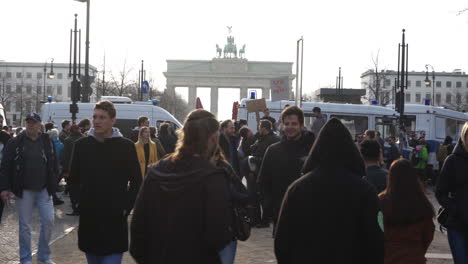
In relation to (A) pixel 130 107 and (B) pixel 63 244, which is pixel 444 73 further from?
(B) pixel 63 244

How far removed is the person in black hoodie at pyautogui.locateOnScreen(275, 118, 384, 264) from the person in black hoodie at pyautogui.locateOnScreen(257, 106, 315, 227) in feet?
9.43

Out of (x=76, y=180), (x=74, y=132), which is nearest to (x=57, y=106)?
(x=74, y=132)

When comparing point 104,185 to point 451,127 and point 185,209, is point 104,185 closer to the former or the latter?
point 185,209

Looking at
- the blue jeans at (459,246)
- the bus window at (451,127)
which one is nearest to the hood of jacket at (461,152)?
the blue jeans at (459,246)

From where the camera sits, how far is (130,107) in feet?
83.0

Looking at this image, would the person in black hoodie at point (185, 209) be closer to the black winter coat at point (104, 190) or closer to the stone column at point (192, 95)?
the black winter coat at point (104, 190)

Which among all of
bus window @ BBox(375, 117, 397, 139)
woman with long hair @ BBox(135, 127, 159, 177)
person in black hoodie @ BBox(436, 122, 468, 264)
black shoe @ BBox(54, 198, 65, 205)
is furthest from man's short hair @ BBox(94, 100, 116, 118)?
bus window @ BBox(375, 117, 397, 139)

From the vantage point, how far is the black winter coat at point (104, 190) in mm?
5570

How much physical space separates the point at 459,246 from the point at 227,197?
285 cm

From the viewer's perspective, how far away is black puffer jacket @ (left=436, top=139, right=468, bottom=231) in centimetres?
611

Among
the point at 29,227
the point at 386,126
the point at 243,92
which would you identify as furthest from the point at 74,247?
the point at 243,92

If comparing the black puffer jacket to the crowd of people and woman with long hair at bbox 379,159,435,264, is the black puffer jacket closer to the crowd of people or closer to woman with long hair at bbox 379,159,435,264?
the crowd of people

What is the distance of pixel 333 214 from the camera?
3977mm

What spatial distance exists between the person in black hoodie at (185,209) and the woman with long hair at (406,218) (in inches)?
64.4
